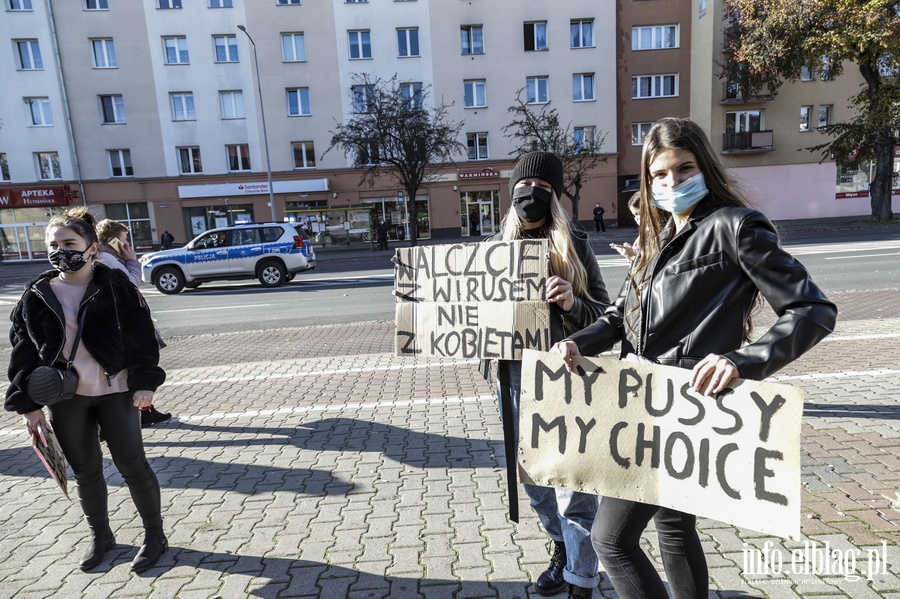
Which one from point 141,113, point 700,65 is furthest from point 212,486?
point 700,65

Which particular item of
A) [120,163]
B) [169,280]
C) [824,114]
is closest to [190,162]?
[120,163]

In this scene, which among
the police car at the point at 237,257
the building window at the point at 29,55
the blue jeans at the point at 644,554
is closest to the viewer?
the blue jeans at the point at 644,554

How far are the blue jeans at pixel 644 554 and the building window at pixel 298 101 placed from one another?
113 feet

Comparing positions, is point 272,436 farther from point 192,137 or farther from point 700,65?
point 700,65

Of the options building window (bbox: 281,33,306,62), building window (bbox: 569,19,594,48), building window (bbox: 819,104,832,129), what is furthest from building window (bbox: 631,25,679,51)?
building window (bbox: 281,33,306,62)

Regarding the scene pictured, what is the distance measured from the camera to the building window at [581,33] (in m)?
33.3

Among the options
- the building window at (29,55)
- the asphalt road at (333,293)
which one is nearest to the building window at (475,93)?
the asphalt road at (333,293)

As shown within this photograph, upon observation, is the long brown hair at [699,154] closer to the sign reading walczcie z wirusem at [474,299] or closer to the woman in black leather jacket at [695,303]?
the woman in black leather jacket at [695,303]

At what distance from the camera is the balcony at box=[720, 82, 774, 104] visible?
31.9 m

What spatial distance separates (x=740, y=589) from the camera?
8.30 feet

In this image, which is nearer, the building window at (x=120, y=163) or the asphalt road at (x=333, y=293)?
the asphalt road at (x=333, y=293)

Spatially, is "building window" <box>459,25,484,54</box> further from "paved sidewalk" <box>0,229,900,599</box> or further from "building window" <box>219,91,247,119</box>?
"paved sidewalk" <box>0,229,900,599</box>

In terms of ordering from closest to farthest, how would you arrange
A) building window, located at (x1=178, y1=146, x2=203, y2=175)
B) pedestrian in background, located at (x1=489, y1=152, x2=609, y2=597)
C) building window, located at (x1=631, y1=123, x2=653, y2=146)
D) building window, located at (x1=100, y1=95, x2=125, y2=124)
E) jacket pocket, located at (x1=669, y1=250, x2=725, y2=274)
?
jacket pocket, located at (x1=669, y1=250, x2=725, y2=274)
pedestrian in background, located at (x1=489, y1=152, x2=609, y2=597)
building window, located at (x1=100, y1=95, x2=125, y2=124)
building window, located at (x1=178, y1=146, x2=203, y2=175)
building window, located at (x1=631, y1=123, x2=653, y2=146)

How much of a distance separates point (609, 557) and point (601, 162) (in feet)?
113
